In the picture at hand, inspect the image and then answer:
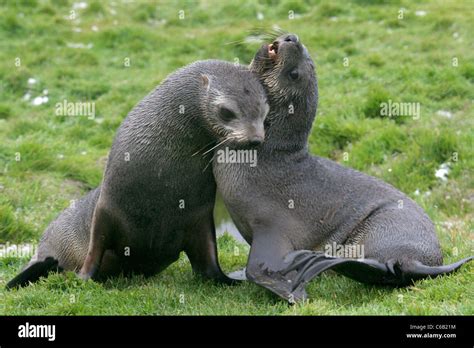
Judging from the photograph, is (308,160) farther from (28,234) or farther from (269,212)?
(28,234)

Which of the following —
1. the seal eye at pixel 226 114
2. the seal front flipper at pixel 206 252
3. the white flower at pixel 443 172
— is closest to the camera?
the seal eye at pixel 226 114

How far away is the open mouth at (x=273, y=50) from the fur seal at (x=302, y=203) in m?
0.01

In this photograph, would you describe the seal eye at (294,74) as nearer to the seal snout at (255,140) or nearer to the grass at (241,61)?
the seal snout at (255,140)

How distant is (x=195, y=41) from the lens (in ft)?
45.3

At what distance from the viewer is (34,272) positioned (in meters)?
6.46

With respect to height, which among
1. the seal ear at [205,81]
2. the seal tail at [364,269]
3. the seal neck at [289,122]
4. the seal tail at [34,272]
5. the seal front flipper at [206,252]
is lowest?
the seal tail at [34,272]

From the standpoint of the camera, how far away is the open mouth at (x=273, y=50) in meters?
6.14

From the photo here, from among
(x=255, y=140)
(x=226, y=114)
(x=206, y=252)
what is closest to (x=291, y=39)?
(x=226, y=114)

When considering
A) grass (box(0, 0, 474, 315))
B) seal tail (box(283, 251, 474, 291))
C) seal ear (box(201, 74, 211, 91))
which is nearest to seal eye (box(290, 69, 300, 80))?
seal ear (box(201, 74, 211, 91))

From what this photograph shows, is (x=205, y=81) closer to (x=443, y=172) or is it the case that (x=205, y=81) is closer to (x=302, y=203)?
(x=302, y=203)

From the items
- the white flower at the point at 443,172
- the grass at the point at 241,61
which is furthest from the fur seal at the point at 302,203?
the white flower at the point at 443,172

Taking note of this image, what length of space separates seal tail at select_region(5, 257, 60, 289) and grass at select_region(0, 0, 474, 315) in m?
0.15
